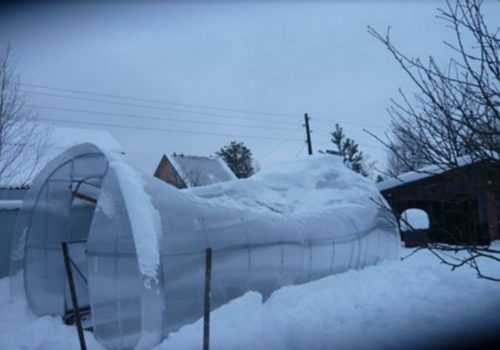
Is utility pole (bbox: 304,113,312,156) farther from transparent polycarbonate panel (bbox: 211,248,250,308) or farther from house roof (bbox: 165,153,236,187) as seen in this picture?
transparent polycarbonate panel (bbox: 211,248,250,308)

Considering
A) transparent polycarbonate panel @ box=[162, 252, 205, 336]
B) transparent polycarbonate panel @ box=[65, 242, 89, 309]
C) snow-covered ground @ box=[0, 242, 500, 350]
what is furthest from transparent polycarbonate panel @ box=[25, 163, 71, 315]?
transparent polycarbonate panel @ box=[162, 252, 205, 336]

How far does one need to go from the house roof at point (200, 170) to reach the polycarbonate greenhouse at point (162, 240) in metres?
15.8

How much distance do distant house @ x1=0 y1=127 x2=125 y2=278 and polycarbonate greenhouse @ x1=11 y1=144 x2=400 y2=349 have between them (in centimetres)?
97

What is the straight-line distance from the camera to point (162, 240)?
4105mm

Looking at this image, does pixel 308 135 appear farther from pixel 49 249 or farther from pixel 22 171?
pixel 49 249

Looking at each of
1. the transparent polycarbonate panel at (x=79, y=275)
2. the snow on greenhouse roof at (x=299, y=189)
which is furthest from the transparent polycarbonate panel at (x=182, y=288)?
the transparent polycarbonate panel at (x=79, y=275)

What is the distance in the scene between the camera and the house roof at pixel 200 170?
24047 millimetres

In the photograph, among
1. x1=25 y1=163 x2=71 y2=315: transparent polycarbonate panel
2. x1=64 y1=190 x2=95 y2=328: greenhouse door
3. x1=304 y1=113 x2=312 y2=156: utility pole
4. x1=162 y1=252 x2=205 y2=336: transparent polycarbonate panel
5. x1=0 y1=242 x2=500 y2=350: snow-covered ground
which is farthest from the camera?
x1=304 y1=113 x2=312 y2=156: utility pole

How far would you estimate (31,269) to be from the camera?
613 centimetres

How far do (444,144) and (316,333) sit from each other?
2.93m

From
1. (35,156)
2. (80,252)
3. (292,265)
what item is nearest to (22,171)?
(35,156)

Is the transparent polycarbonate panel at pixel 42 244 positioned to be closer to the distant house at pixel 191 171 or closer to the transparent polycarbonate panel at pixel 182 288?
the transparent polycarbonate panel at pixel 182 288

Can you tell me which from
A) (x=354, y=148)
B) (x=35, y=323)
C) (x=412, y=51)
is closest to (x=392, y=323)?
(x=412, y=51)

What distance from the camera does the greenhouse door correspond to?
6258mm
